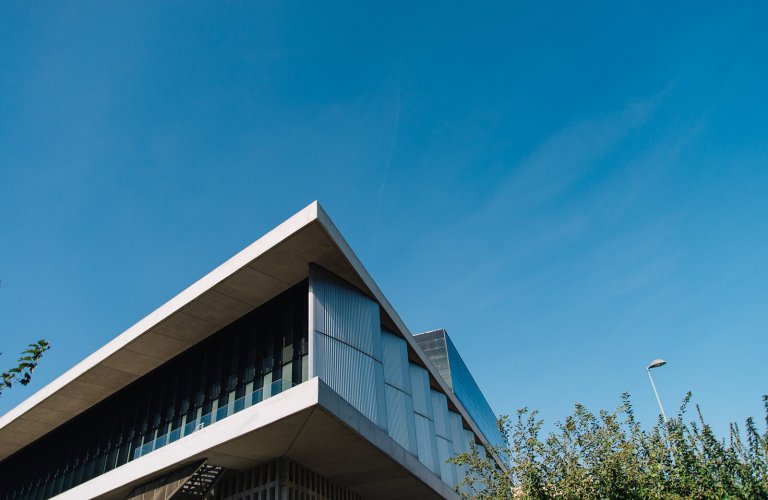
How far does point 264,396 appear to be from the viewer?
683 inches

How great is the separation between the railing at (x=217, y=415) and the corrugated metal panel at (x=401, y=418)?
436 centimetres

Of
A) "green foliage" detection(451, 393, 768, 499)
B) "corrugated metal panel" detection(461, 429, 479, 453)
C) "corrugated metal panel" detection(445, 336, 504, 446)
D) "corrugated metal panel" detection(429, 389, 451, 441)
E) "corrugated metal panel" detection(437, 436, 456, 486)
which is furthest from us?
"corrugated metal panel" detection(445, 336, 504, 446)

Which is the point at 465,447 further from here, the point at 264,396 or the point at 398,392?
the point at 264,396

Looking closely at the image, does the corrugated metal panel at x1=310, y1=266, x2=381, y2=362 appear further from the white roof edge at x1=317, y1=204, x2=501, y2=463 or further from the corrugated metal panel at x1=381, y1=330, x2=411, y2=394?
the corrugated metal panel at x1=381, y1=330, x2=411, y2=394

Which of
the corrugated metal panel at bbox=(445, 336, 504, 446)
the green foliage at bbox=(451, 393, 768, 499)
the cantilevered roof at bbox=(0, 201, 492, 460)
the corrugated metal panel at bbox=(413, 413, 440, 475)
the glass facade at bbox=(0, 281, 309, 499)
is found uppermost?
the corrugated metal panel at bbox=(445, 336, 504, 446)

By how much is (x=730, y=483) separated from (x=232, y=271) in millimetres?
14813

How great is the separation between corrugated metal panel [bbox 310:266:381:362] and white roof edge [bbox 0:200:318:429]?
6.25 feet

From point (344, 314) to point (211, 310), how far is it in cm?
493

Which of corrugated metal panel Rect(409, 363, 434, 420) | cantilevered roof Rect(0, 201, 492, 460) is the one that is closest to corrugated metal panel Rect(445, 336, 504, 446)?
corrugated metal panel Rect(409, 363, 434, 420)

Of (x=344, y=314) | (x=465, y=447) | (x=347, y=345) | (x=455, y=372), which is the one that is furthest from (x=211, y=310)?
(x=455, y=372)

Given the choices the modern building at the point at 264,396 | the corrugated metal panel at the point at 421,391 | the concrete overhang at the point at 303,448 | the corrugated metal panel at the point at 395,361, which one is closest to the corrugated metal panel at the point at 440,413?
the modern building at the point at 264,396

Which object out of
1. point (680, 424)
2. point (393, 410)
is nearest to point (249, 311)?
point (393, 410)

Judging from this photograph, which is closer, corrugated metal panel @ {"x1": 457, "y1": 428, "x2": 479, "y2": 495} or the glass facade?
the glass facade

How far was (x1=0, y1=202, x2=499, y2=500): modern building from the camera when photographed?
651 inches
